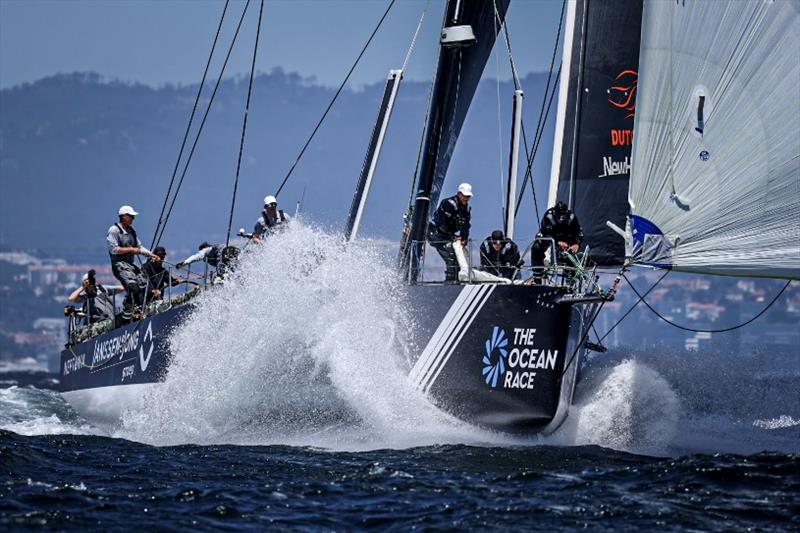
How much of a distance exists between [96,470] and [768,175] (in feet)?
19.9

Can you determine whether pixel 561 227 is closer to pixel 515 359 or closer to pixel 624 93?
pixel 515 359

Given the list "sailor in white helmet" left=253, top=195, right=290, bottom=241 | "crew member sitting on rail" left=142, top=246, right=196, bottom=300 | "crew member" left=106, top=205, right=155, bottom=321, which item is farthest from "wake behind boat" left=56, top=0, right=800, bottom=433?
"sailor in white helmet" left=253, top=195, right=290, bottom=241

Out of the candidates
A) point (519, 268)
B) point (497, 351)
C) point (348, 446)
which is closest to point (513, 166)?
point (519, 268)

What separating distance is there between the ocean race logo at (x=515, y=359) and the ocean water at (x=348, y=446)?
0.52m

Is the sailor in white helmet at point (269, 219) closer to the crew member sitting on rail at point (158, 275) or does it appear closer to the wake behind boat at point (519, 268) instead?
the wake behind boat at point (519, 268)

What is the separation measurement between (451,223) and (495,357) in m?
1.82

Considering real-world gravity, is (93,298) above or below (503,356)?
above

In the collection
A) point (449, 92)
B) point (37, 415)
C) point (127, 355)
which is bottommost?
point (37, 415)

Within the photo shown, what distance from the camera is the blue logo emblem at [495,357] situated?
1305cm

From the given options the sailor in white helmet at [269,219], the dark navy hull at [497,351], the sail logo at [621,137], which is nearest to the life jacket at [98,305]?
the sailor in white helmet at [269,219]

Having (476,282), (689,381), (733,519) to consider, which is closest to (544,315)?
(476,282)

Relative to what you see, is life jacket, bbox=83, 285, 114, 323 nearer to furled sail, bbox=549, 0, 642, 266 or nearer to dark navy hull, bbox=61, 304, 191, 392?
dark navy hull, bbox=61, 304, 191, 392

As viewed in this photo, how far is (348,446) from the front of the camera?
1276 cm

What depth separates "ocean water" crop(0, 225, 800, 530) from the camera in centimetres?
943
